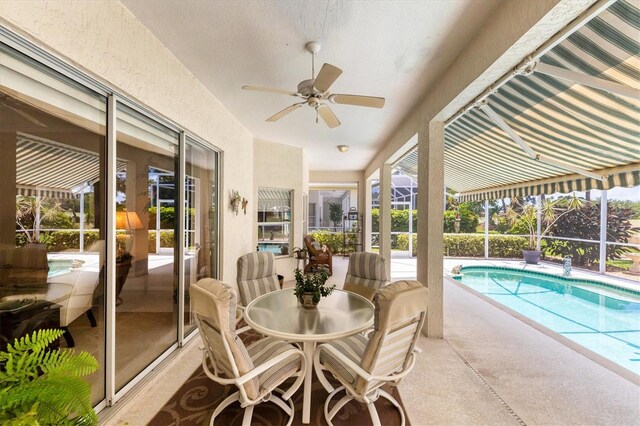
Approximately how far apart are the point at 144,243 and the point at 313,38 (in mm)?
2565

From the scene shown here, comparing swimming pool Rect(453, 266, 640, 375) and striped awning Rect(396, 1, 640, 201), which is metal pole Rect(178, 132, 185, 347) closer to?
striped awning Rect(396, 1, 640, 201)

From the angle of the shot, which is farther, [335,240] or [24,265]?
[335,240]

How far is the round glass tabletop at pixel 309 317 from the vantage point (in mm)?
2092

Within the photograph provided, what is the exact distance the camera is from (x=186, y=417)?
2121mm

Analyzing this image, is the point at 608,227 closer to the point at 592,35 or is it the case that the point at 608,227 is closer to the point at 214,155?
the point at 592,35

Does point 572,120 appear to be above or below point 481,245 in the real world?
above

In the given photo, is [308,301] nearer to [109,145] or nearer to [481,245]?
[109,145]

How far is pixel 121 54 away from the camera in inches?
81.5

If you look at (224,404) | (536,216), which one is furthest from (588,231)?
(224,404)

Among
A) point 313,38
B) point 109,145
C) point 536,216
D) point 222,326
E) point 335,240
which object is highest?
point 313,38

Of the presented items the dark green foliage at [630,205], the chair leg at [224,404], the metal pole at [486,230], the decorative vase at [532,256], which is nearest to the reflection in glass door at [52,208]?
the chair leg at [224,404]

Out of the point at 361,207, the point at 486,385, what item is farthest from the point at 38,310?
the point at 361,207

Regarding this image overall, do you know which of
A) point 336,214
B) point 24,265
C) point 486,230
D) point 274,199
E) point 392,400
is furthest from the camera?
point 336,214

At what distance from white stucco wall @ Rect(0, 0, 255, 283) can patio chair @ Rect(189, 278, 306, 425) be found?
5.54ft
